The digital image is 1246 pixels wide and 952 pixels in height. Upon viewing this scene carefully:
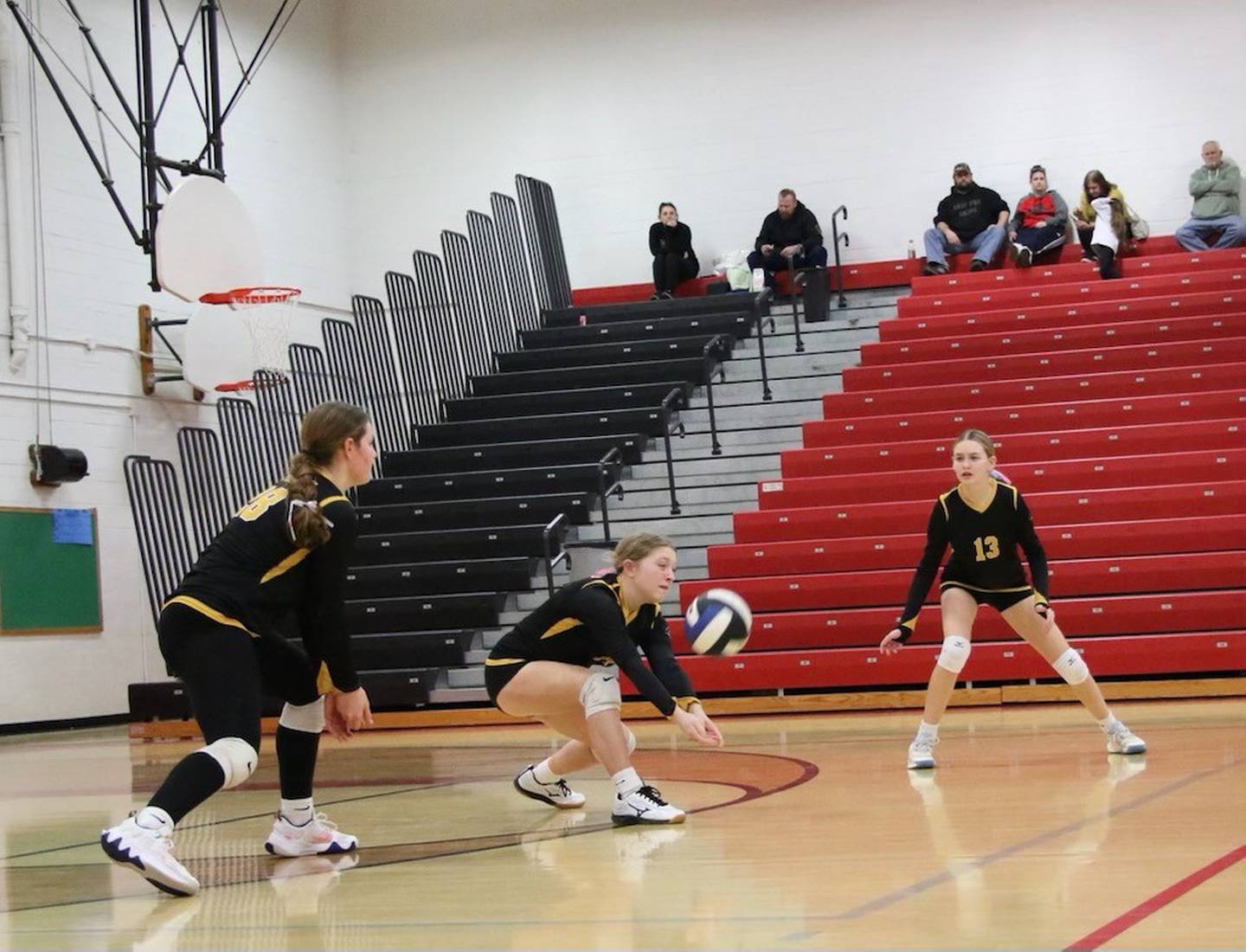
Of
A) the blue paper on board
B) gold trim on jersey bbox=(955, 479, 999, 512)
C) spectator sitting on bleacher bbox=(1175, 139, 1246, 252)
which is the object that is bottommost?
the blue paper on board

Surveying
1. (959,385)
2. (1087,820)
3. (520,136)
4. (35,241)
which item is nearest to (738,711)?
(959,385)

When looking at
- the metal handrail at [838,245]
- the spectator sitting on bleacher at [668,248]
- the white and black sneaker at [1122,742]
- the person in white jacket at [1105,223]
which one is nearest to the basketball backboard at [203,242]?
the spectator sitting on bleacher at [668,248]

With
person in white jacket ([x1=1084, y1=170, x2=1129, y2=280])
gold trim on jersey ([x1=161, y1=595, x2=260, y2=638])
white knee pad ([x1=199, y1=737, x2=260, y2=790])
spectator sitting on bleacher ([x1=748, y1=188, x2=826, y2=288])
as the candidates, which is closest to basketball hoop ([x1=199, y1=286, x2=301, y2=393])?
spectator sitting on bleacher ([x1=748, y1=188, x2=826, y2=288])

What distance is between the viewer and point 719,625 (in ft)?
20.5

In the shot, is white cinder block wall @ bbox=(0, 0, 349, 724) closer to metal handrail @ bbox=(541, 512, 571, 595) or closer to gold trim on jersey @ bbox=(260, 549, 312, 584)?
metal handrail @ bbox=(541, 512, 571, 595)

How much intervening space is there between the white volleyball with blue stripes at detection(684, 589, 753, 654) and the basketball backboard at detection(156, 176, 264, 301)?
9233 millimetres

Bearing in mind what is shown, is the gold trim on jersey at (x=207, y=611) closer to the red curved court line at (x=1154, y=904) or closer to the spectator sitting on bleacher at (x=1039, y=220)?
the red curved court line at (x=1154, y=904)

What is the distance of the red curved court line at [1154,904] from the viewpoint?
11.9 feet

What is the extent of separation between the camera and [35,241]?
1561 cm

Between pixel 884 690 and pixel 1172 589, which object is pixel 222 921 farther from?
pixel 1172 589

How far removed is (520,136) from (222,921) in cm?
1679

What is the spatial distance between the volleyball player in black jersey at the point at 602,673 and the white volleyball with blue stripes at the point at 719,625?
0.40 feet

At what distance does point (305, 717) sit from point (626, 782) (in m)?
1.23

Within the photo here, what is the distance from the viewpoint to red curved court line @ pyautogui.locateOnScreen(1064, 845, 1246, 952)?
142 inches
